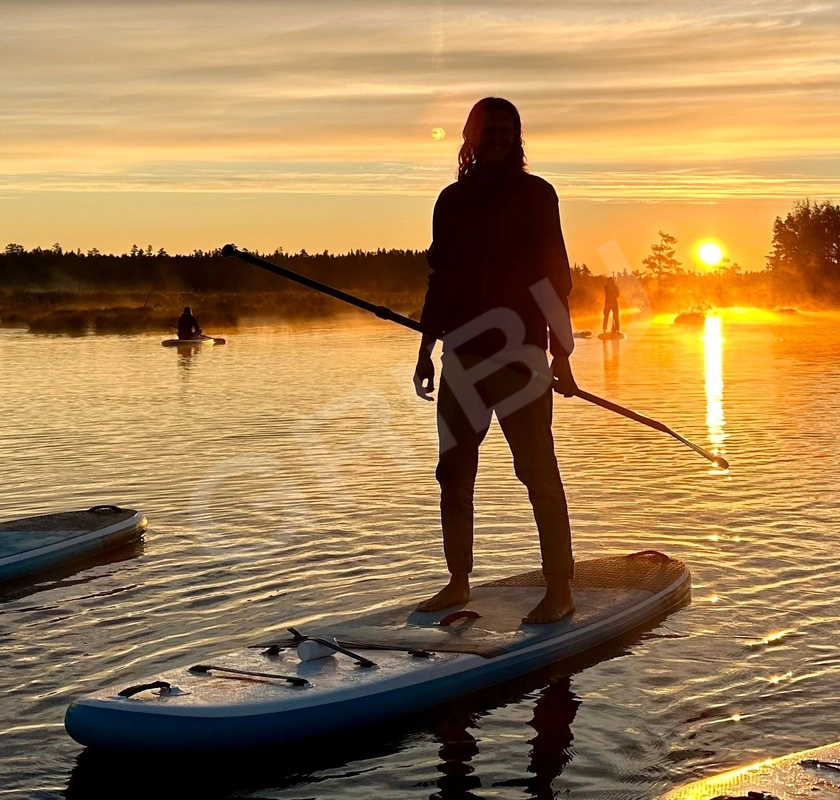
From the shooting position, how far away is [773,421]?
1722 cm

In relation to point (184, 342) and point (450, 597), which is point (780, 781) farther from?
point (184, 342)

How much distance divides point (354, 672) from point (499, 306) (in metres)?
1.93

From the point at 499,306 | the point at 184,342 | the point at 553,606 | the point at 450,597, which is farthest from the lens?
the point at 184,342

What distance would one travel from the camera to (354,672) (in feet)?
20.1

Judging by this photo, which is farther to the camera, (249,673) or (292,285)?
(292,285)

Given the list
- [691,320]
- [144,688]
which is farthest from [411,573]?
[691,320]

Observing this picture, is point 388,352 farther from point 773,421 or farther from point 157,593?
point 157,593

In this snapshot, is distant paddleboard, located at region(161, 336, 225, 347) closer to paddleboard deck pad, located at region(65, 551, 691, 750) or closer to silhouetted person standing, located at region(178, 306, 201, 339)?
silhouetted person standing, located at region(178, 306, 201, 339)

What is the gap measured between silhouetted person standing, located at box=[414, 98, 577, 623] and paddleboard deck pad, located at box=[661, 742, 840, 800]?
83.8 inches

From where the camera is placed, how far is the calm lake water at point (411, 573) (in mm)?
5684

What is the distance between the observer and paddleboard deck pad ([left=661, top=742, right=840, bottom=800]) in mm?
4672

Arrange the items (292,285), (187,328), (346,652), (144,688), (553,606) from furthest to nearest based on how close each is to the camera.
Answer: (292,285), (187,328), (553,606), (346,652), (144,688)

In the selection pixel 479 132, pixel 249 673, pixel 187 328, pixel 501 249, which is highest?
pixel 479 132

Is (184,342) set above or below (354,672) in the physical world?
above
